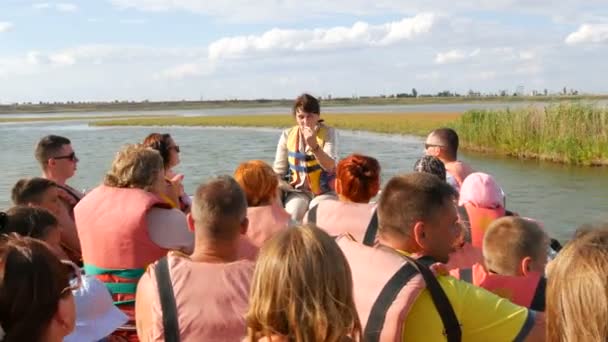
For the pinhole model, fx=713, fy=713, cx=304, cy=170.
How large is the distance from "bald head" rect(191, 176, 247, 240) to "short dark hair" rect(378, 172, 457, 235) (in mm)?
665

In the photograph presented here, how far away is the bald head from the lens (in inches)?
124

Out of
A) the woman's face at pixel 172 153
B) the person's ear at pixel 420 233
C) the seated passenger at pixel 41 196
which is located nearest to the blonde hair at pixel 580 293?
the person's ear at pixel 420 233

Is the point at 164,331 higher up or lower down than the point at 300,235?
lower down

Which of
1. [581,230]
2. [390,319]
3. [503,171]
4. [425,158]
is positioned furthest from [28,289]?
[503,171]

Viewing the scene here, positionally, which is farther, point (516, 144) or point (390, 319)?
point (516, 144)

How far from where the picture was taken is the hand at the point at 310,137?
645 cm

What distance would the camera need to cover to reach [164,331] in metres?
2.94

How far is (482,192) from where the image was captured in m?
5.05

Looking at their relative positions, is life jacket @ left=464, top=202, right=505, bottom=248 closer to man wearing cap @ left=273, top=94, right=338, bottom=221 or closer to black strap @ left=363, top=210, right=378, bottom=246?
black strap @ left=363, top=210, right=378, bottom=246

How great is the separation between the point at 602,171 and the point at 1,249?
18848 millimetres

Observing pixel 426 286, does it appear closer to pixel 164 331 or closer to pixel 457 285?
pixel 457 285

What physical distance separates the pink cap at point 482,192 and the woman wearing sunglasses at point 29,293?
341 cm

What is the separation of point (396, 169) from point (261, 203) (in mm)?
15793

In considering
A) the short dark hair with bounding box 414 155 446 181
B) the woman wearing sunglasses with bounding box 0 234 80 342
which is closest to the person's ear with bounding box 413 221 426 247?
the woman wearing sunglasses with bounding box 0 234 80 342
